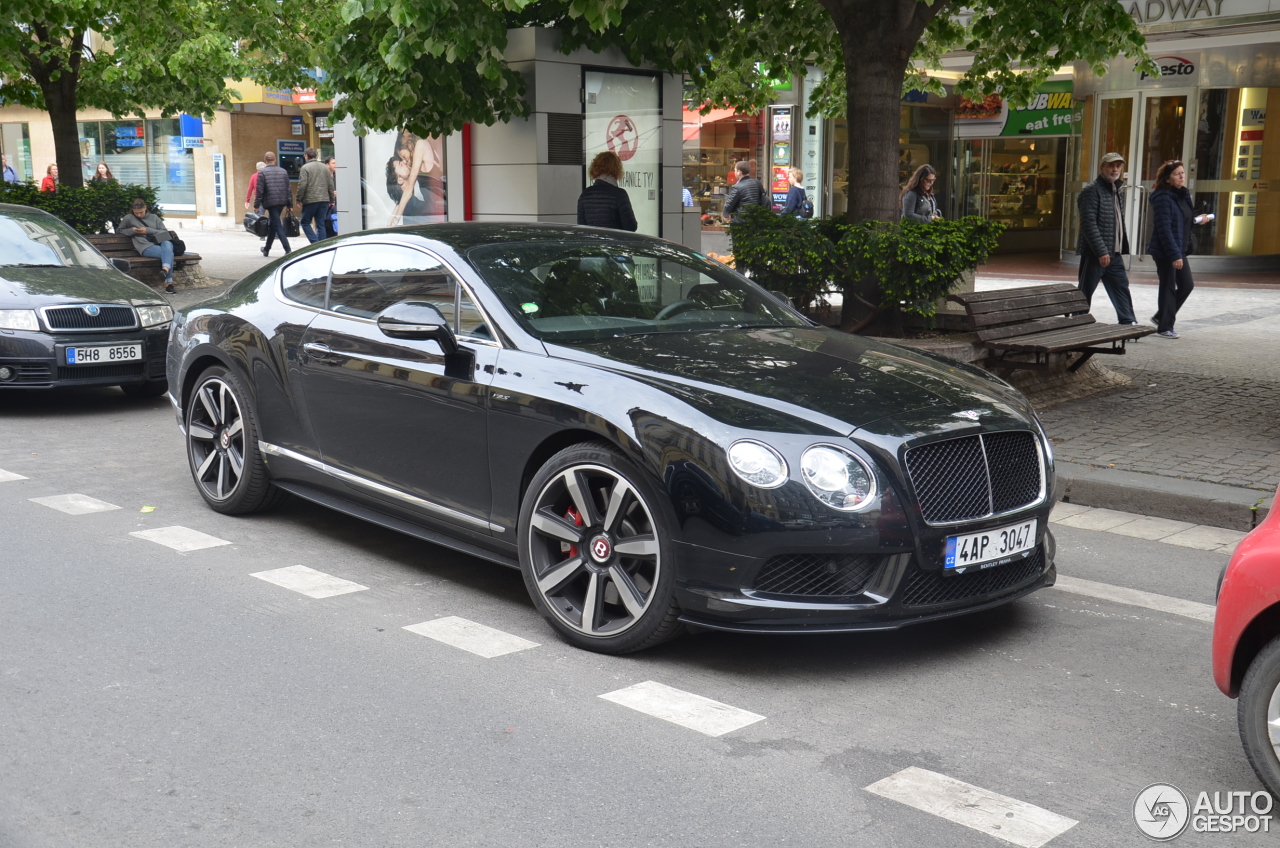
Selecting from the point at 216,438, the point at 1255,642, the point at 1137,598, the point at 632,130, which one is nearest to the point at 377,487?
the point at 216,438

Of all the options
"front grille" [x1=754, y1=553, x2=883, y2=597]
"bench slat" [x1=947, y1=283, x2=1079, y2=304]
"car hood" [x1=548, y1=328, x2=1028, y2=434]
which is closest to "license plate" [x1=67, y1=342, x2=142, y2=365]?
"car hood" [x1=548, y1=328, x2=1028, y2=434]

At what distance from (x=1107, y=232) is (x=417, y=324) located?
1020 centimetres

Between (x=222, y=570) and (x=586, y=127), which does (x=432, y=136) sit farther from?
(x=222, y=570)

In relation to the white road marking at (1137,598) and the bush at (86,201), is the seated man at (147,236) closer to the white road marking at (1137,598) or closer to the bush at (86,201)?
the bush at (86,201)

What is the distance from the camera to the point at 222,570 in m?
5.71

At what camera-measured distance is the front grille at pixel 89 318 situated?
9.61 meters

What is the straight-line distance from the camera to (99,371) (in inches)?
384

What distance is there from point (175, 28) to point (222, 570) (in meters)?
16.3

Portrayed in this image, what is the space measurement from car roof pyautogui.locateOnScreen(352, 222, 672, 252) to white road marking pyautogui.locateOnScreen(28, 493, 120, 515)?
2.07m

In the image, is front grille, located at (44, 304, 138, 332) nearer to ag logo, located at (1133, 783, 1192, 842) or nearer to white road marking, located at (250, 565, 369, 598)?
white road marking, located at (250, 565, 369, 598)

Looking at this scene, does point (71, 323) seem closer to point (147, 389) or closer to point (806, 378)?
point (147, 389)

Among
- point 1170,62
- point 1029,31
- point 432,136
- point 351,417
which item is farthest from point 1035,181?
point 351,417

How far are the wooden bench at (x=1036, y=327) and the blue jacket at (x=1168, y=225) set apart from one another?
9.81 feet

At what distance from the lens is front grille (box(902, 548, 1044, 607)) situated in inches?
171
